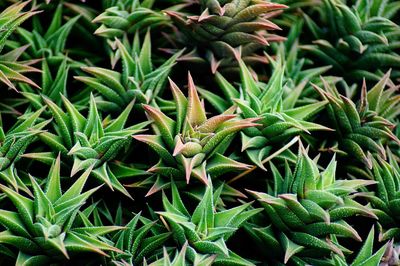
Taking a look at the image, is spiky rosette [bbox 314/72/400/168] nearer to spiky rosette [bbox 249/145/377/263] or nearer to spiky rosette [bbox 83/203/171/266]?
spiky rosette [bbox 249/145/377/263]

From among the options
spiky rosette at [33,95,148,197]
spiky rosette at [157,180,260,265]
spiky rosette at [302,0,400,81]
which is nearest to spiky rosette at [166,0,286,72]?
spiky rosette at [302,0,400,81]

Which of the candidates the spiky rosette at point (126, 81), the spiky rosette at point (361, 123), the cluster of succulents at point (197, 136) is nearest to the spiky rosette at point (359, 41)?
the cluster of succulents at point (197, 136)

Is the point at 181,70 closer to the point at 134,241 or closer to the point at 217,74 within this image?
the point at 217,74

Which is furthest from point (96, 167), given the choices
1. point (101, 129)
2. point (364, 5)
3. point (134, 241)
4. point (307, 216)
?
point (364, 5)

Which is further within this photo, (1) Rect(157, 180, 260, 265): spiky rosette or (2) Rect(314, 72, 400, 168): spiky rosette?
(2) Rect(314, 72, 400, 168): spiky rosette

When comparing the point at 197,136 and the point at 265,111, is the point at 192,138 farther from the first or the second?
the point at 265,111

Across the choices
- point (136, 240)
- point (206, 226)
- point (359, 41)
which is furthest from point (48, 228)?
point (359, 41)
